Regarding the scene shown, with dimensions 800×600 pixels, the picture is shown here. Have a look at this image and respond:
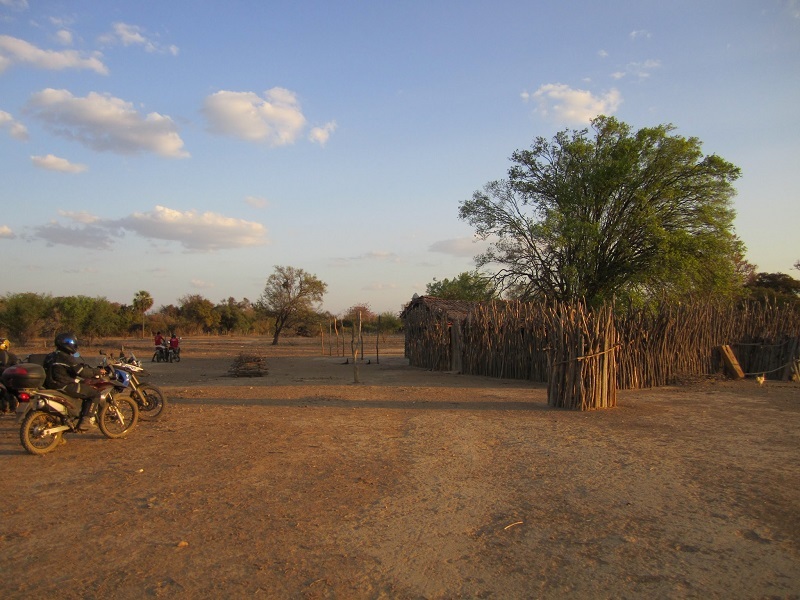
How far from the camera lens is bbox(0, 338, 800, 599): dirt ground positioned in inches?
137

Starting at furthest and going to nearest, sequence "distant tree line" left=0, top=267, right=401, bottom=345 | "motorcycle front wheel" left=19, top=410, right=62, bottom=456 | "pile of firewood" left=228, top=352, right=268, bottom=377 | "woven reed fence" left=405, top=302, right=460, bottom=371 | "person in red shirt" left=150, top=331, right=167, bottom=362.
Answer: "distant tree line" left=0, top=267, right=401, bottom=345
"person in red shirt" left=150, top=331, right=167, bottom=362
"woven reed fence" left=405, top=302, right=460, bottom=371
"pile of firewood" left=228, top=352, right=268, bottom=377
"motorcycle front wheel" left=19, top=410, right=62, bottom=456

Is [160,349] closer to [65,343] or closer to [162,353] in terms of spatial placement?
[162,353]

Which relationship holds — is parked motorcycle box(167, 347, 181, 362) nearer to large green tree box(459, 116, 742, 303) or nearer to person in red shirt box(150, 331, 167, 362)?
person in red shirt box(150, 331, 167, 362)

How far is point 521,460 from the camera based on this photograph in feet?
21.1

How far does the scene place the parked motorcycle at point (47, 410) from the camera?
6688 millimetres

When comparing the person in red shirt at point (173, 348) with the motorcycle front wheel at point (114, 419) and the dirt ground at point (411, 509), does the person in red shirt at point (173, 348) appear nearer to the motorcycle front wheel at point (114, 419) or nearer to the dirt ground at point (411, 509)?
the dirt ground at point (411, 509)

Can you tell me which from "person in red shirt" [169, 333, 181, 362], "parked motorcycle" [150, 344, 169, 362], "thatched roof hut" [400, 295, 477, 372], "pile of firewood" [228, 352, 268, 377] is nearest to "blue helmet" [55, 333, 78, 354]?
"pile of firewood" [228, 352, 268, 377]

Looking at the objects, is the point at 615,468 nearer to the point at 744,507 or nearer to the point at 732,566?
the point at 744,507

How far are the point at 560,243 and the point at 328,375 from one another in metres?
8.36

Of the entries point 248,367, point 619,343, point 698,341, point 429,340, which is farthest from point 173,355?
point 698,341

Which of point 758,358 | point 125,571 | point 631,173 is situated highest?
point 631,173

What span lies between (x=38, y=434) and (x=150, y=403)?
7.67 ft

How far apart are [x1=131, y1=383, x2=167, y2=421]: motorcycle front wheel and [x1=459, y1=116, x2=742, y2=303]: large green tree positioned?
479 inches

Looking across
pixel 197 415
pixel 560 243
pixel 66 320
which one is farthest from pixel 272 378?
pixel 66 320
